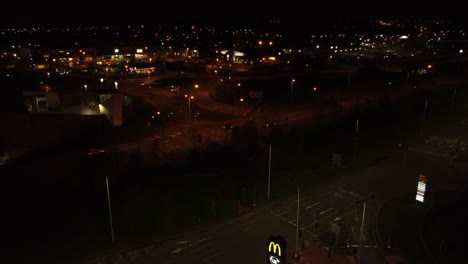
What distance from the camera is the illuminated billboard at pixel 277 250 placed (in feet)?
32.3

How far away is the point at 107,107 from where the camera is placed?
41.2 meters

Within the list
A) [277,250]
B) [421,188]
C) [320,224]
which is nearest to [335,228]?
[320,224]

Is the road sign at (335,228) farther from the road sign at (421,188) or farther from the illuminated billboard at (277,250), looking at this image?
the illuminated billboard at (277,250)

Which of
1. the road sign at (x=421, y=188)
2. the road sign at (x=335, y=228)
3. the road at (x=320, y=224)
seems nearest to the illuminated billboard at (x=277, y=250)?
the road at (x=320, y=224)

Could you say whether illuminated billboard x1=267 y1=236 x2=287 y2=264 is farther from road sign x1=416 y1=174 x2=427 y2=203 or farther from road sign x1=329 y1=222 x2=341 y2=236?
road sign x1=416 y1=174 x2=427 y2=203

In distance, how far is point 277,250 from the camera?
994cm

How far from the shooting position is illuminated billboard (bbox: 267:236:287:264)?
9834 mm

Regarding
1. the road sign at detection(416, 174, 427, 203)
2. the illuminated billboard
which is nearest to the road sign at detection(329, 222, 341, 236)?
the road sign at detection(416, 174, 427, 203)

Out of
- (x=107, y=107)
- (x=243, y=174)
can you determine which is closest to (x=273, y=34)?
(x=107, y=107)

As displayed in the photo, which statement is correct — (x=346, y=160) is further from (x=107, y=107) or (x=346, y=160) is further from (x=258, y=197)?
(x=107, y=107)

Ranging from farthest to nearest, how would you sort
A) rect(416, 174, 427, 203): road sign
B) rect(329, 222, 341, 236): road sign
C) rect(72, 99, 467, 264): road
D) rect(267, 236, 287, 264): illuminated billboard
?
1. rect(416, 174, 427, 203): road sign
2. rect(329, 222, 341, 236): road sign
3. rect(72, 99, 467, 264): road
4. rect(267, 236, 287, 264): illuminated billboard

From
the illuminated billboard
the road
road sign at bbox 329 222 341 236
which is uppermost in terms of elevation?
the illuminated billboard

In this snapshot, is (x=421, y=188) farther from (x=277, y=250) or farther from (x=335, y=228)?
(x=277, y=250)

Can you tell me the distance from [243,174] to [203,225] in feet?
23.7
